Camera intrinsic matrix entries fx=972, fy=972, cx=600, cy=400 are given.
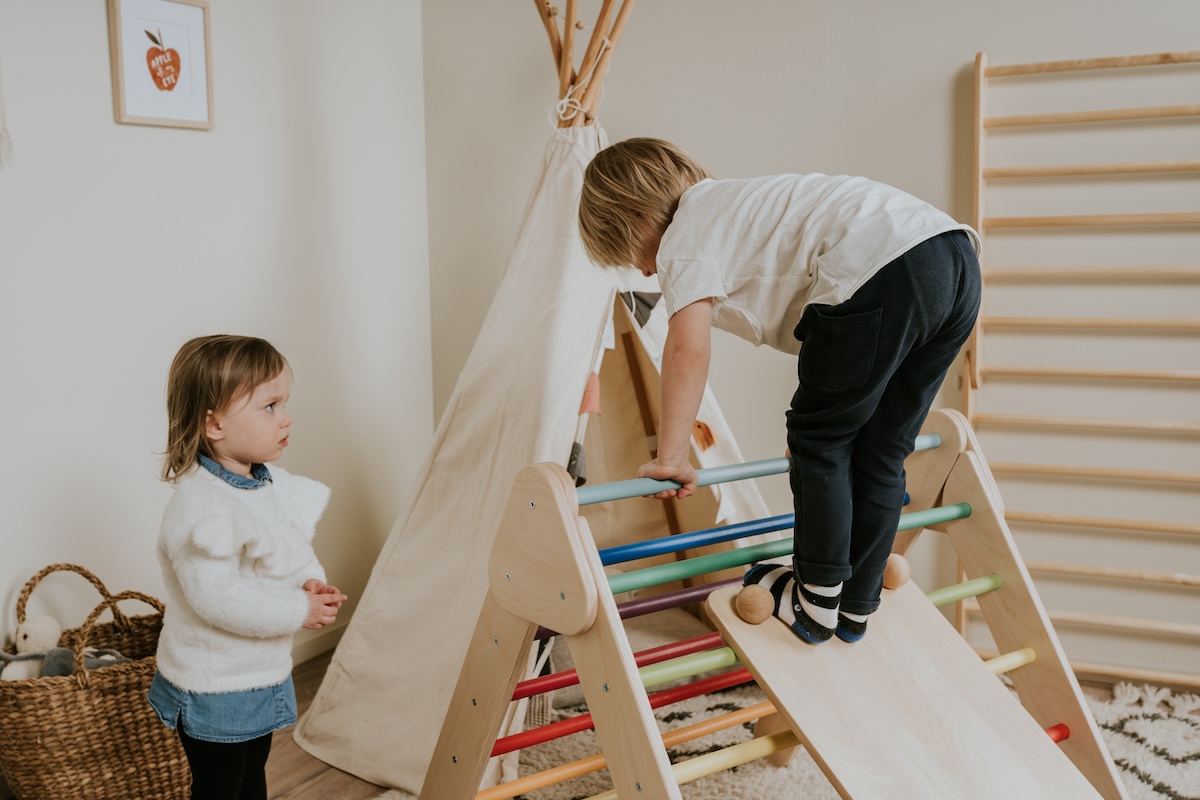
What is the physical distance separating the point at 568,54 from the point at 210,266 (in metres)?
0.97

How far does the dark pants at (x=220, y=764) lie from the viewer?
59.3 inches

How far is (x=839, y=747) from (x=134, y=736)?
4.11 feet

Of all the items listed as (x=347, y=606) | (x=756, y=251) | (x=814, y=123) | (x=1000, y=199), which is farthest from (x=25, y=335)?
(x=1000, y=199)

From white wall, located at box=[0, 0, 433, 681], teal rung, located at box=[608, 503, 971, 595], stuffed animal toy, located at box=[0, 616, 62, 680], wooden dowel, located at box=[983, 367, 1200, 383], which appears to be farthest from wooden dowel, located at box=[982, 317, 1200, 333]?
stuffed animal toy, located at box=[0, 616, 62, 680]

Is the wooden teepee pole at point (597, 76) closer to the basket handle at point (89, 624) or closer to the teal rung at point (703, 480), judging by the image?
the teal rung at point (703, 480)

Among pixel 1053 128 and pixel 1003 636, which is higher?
pixel 1053 128

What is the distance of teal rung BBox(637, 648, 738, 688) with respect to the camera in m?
1.38

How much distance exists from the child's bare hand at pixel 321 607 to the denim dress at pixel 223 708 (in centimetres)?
13

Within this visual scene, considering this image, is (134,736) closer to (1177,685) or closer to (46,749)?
(46,749)

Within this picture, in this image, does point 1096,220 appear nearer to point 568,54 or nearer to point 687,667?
point 568,54

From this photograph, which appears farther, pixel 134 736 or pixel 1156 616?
pixel 1156 616

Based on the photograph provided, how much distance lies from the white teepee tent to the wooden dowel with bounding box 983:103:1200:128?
3.09 feet

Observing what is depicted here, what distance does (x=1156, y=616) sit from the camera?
2408 mm

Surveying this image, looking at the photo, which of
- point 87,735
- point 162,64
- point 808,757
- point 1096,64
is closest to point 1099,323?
point 1096,64
